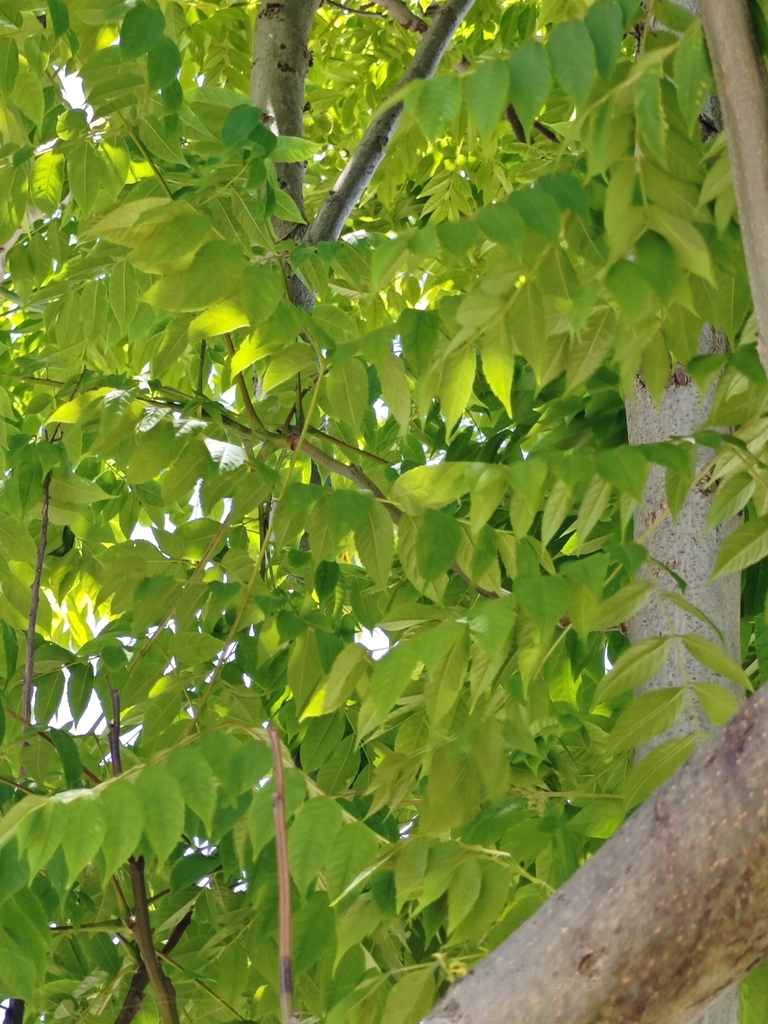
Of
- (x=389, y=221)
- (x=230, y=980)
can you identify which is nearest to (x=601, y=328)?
(x=230, y=980)

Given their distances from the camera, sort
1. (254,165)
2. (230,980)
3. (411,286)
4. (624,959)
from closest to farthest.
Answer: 1. (624,959)
2. (254,165)
3. (230,980)
4. (411,286)

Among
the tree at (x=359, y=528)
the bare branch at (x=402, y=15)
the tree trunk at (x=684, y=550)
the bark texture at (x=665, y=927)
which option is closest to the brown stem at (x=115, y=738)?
the tree at (x=359, y=528)

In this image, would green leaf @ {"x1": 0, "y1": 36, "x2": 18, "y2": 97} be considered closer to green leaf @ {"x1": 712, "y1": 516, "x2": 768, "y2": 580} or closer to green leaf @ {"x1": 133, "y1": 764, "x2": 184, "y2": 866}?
green leaf @ {"x1": 133, "y1": 764, "x2": 184, "y2": 866}

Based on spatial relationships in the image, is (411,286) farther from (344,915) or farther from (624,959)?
(624,959)

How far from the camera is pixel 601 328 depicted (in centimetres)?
140

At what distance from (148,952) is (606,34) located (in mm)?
1426

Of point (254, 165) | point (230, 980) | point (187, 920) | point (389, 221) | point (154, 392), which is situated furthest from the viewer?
point (389, 221)

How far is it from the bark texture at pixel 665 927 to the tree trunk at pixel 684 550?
26.6 inches

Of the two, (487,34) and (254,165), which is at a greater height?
(487,34)

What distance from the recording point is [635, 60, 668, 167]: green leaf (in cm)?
109

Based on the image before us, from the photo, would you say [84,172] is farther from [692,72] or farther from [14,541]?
[692,72]

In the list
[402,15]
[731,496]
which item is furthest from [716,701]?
[402,15]

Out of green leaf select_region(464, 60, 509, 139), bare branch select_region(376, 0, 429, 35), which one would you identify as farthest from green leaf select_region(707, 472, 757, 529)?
bare branch select_region(376, 0, 429, 35)

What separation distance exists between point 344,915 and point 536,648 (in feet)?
1.39
